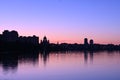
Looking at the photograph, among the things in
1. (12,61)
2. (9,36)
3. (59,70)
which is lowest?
(59,70)

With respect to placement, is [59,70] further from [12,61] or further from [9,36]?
[9,36]

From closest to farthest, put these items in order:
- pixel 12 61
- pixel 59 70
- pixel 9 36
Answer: pixel 59 70 < pixel 12 61 < pixel 9 36

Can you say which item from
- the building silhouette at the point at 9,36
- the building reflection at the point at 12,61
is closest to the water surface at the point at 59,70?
the building reflection at the point at 12,61

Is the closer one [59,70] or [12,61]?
[59,70]

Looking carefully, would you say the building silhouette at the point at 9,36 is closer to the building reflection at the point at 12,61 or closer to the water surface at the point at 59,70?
the building reflection at the point at 12,61

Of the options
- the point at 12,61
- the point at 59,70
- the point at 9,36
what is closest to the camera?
the point at 59,70

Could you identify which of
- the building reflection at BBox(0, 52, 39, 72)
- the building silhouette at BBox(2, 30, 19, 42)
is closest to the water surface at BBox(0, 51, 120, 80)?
the building reflection at BBox(0, 52, 39, 72)

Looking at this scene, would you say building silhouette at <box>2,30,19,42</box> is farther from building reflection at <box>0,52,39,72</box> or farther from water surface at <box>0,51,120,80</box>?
water surface at <box>0,51,120,80</box>

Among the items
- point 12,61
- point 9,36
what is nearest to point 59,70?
point 12,61

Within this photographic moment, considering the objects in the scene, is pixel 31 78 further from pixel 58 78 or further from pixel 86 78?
pixel 86 78

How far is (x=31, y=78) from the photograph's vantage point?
27922 millimetres

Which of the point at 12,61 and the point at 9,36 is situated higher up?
the point at 9,36

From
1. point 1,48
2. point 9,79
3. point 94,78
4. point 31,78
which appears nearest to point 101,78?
point 94,78

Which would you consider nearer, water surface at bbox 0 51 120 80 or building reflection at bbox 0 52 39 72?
water surface at bbox 0 51 120 80
